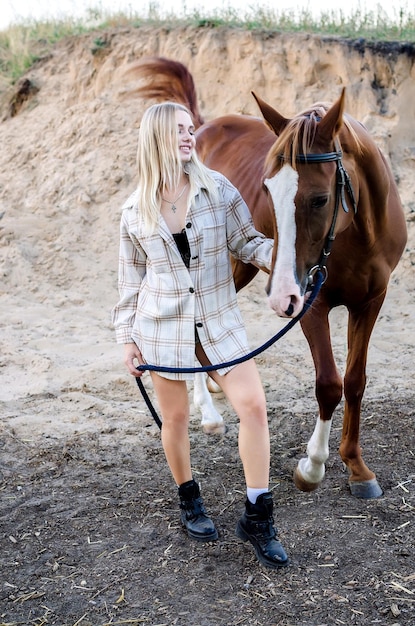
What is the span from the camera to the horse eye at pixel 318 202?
8.46 feet

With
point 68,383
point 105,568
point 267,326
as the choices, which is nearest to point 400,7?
point 267,326

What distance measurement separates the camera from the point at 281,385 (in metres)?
4.93

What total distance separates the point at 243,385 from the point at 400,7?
714 centimetres

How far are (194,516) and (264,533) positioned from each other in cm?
39

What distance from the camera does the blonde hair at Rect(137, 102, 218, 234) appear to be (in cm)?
265

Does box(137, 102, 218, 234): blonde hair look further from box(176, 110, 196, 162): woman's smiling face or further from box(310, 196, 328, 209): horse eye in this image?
box(310, 196, 328, 209): horse eye

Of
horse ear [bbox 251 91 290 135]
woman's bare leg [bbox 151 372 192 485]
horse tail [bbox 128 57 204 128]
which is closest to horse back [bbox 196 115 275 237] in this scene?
horse tail [bbox 128 57 204 128]

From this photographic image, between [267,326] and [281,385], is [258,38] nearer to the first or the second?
[267,326]

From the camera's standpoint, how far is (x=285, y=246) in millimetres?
2535

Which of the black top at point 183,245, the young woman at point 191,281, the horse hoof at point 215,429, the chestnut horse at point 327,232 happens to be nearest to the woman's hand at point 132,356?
the young woman at point 191,281

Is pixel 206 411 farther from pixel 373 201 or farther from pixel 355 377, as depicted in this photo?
pixel 373 201

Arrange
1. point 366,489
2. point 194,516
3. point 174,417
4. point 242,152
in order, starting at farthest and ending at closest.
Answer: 1. point 242,152
2. point 366,489
3. point 194,516
4. point 174,417

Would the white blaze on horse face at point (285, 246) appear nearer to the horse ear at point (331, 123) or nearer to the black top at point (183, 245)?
the horse ear at point (331, 123)

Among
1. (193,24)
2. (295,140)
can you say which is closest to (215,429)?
(295,140)
